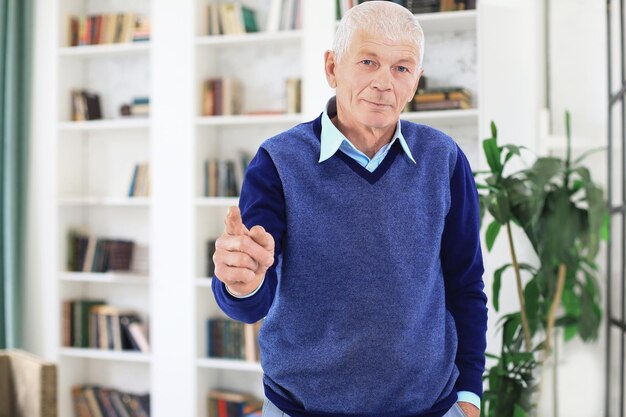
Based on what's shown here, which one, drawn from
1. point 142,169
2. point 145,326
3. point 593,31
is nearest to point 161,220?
point 142,169

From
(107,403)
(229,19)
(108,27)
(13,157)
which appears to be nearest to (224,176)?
(229,19)

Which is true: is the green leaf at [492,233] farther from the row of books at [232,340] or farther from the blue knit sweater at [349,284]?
the row of books at [232,340]

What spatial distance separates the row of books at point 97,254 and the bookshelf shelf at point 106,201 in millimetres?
211

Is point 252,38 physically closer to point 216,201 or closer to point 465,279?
point 216,201

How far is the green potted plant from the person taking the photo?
8.09ft

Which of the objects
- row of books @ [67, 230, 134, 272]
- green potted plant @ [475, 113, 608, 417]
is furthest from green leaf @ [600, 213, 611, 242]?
row of books @ [67, 230, 134, 272]

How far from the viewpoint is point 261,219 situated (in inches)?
52.6

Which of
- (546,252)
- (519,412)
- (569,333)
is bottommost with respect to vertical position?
(519,412)

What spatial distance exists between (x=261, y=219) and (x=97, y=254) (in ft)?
11.9

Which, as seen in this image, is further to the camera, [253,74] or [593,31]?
[253,74]

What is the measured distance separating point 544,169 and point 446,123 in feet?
4.48

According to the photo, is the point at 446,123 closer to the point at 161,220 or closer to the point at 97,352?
the point at 161,220

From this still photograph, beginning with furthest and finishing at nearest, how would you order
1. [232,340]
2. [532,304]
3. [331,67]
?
[232,340]
[532,304]
[331,67]

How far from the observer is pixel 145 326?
4.78 meters
